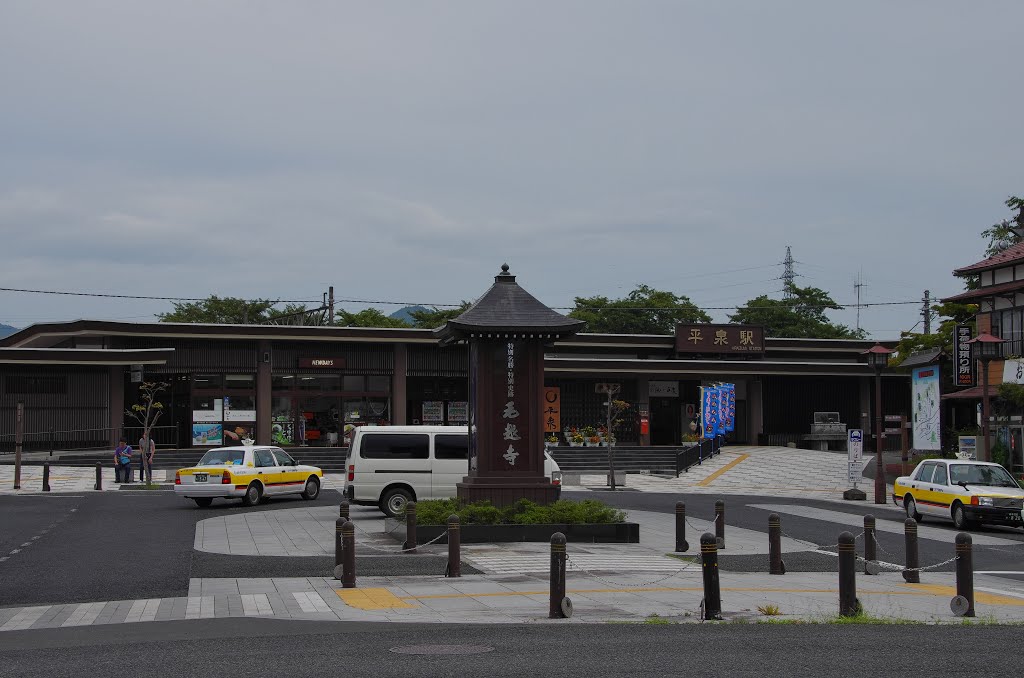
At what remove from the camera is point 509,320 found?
74.8 ft

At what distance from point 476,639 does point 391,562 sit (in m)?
7.26

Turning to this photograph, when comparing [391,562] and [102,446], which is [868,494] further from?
[102,446]

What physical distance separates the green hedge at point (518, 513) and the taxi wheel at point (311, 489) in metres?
11.2

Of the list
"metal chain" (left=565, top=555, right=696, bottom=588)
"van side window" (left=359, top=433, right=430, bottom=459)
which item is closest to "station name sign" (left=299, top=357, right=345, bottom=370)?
"van side window" (left=359, top=433, right=430, bottom=459)

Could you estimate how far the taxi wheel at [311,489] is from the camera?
3253 cm

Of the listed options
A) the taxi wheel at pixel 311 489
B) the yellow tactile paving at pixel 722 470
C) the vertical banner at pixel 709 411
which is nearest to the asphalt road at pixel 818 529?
the yellow tactile paving at pixel 722 470

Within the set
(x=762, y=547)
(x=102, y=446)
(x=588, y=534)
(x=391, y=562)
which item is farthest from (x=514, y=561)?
(x=102, y=446)

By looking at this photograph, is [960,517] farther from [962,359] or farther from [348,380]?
[348,380]

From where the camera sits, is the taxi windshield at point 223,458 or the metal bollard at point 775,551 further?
the taxi windshield at point 223,458

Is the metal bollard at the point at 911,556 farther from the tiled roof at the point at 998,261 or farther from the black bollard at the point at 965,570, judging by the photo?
the tiled roof at the point at 998,261

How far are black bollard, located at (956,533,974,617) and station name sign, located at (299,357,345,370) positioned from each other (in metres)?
43.3

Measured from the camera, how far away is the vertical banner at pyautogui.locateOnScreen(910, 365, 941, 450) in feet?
128

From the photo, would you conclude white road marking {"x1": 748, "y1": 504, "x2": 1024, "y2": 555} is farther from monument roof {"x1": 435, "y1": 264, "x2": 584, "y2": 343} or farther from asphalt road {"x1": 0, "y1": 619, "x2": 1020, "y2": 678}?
asphalt road {"x1": 0, "y1": 619, "x2": 1020, "y2": 678}

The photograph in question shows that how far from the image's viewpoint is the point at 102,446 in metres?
48.6
